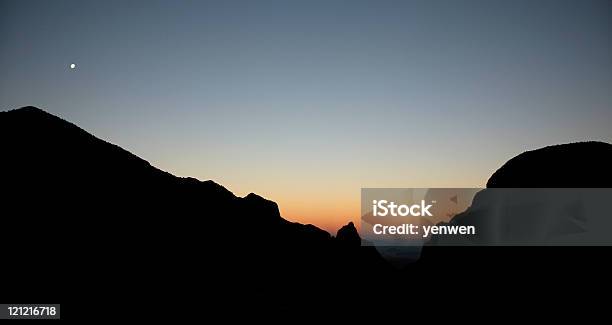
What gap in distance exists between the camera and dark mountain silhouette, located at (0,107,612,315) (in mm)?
36000

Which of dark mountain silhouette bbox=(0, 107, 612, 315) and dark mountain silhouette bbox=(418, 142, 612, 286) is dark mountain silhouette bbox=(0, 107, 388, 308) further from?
dark mountain silhouette bbox=(418, 142, 612, 286)

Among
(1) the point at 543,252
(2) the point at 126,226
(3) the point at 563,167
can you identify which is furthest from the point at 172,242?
(3) the point at 563,167

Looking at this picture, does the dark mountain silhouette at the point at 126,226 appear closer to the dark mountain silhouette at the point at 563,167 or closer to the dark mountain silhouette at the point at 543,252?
the dark mountain silhouette at the point at 543,252

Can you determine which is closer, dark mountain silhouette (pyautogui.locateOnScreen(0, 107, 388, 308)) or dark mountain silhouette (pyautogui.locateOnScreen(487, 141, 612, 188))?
dark mountain silhouette (pyautogui.locateOnScreen(487, 141, 612, 188))

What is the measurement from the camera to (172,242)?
5572cm

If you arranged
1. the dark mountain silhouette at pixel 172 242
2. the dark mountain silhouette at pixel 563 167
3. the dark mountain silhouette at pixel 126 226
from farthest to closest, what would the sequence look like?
1. the dark mountain silhouette at pixel 126 226
2. the dark mountain silhouette at pixel 172 242
3. the dark mountain silhouette at pixel 563 167

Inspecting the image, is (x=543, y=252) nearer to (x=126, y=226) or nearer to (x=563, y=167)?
(x=563, y=167)

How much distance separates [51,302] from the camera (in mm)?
34625

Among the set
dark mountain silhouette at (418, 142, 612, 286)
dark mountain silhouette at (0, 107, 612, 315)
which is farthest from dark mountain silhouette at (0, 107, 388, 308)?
dark mountain silhouette at (418, 142, 612, 286)

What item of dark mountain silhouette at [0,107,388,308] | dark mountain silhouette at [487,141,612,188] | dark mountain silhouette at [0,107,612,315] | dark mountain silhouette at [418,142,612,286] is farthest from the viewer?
dark mountain silhouette at [0,107,388,308]

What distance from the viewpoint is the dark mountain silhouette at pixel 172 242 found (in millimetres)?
36000

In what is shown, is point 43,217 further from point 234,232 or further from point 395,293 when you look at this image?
point 395,293

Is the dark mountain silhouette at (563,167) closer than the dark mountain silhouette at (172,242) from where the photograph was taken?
Yes

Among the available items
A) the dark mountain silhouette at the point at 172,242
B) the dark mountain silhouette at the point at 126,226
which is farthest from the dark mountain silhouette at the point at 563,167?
the dark mountain silhouette at the point at 126,226
